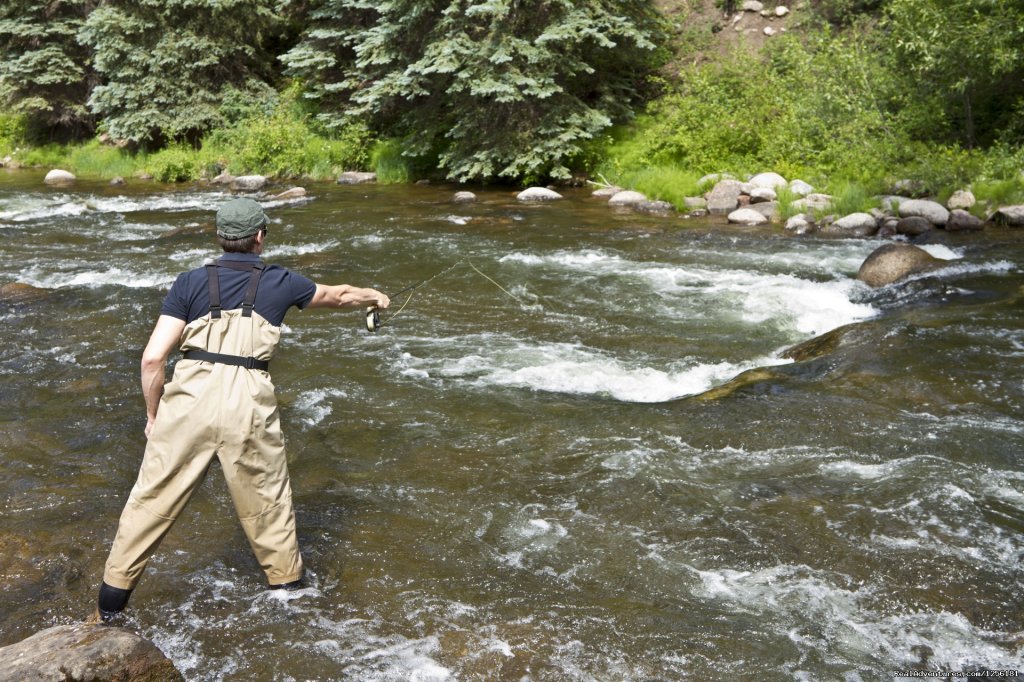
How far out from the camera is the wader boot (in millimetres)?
4250

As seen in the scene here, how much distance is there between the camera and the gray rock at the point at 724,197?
17234mm

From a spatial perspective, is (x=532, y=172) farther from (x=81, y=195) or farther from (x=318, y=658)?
(x=318, y=658)

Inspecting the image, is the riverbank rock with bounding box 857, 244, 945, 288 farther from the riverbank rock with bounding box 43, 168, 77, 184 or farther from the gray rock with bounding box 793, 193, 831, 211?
the riverbank rock with bounding box 43, 168, 77, 184

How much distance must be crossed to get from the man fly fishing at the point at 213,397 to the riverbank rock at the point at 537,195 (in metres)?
15.3

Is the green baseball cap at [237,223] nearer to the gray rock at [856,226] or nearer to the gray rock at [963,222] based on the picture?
the gray rock at [856,226]

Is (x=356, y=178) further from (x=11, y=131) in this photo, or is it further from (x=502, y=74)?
(x=11, y=131)

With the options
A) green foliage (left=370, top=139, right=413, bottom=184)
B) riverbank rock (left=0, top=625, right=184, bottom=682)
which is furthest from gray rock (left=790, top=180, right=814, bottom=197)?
riverbank rock (left=0, top=625, right=184, bottom=682)

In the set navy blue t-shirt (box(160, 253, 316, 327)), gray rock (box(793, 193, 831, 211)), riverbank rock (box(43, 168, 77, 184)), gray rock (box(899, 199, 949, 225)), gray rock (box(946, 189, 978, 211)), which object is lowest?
riverbank rock (box(43, 168, 77, 184))

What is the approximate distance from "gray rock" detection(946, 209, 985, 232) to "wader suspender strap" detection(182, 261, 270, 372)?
43.4ft

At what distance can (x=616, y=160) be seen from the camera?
2084cm

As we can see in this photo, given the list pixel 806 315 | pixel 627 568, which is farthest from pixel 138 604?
pixel 806 315

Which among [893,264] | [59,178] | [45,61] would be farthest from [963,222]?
[45,61]

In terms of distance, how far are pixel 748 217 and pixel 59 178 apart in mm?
19358

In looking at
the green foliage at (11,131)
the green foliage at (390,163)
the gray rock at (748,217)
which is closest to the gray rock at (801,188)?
the gray rock at (748,217)
